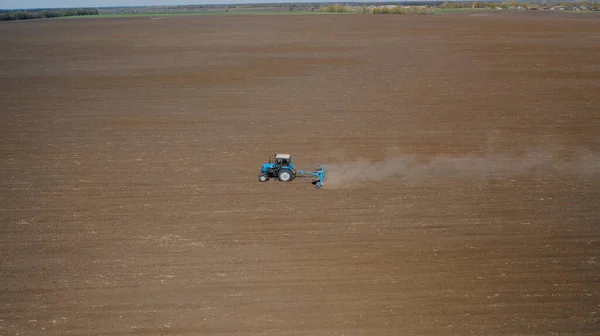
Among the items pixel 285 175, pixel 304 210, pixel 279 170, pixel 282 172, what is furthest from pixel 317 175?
pixel 304 210

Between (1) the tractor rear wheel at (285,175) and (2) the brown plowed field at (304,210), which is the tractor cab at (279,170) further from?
(2) the brown plowed field at (304,210)

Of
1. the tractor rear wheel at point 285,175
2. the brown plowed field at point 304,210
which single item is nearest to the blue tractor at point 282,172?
the tractor rear wheel at point 285,175

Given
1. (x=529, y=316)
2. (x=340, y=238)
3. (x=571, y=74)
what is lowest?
(x=529, y=316)

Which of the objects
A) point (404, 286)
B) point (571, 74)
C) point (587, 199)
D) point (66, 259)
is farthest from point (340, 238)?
point (571, 74)

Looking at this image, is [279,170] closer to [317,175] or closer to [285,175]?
[285,175]

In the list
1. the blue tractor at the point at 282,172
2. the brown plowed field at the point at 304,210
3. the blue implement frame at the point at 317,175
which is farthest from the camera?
the blue tractor at the point at 282,172

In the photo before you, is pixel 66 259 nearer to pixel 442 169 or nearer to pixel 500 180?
pixel 442 169

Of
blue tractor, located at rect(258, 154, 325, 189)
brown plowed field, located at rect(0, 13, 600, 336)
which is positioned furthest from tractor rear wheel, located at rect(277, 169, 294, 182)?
brown plowed field, located at rect(0, 13, 600, 336)
